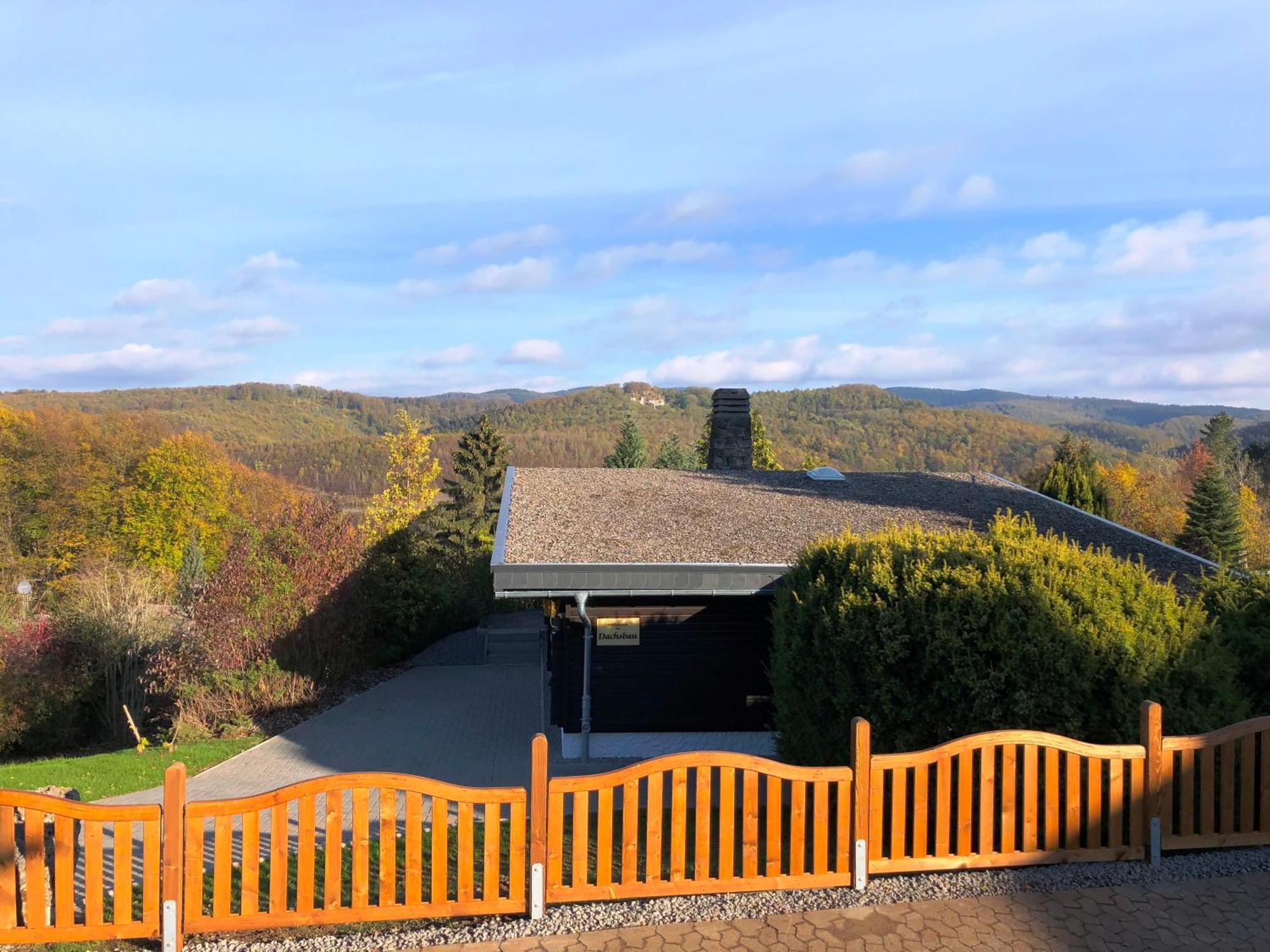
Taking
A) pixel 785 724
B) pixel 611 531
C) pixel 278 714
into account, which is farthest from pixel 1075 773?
pixel 278 714

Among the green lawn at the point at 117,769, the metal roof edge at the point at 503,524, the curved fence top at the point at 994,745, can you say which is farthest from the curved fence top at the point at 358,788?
the green lawn at the point at 117,769

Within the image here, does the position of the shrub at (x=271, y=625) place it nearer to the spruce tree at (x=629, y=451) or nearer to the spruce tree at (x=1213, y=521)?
the spruce tree at (x=629, y=451)

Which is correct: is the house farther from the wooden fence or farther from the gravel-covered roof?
the wooden fence

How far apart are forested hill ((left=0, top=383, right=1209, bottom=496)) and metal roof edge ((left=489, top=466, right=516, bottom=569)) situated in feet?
123

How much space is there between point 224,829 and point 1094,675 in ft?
18.0

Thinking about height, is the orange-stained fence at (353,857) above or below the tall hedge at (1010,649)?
below

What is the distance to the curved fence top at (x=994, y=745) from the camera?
193 inches

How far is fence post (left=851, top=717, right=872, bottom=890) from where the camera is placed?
192 inches

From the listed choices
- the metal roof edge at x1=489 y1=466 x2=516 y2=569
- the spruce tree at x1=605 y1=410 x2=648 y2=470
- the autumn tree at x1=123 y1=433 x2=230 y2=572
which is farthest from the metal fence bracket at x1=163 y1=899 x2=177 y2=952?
the autumn tree at x1=123 y1=433 x2=230 y2=572

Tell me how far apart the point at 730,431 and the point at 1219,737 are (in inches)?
423

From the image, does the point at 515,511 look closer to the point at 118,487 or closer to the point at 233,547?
the point at 233,547

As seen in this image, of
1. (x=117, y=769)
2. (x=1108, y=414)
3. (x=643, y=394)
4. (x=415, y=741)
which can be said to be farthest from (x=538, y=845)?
(x=1108, y=414)

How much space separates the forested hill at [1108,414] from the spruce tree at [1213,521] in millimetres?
55090

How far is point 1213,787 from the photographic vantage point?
17.4 ft
